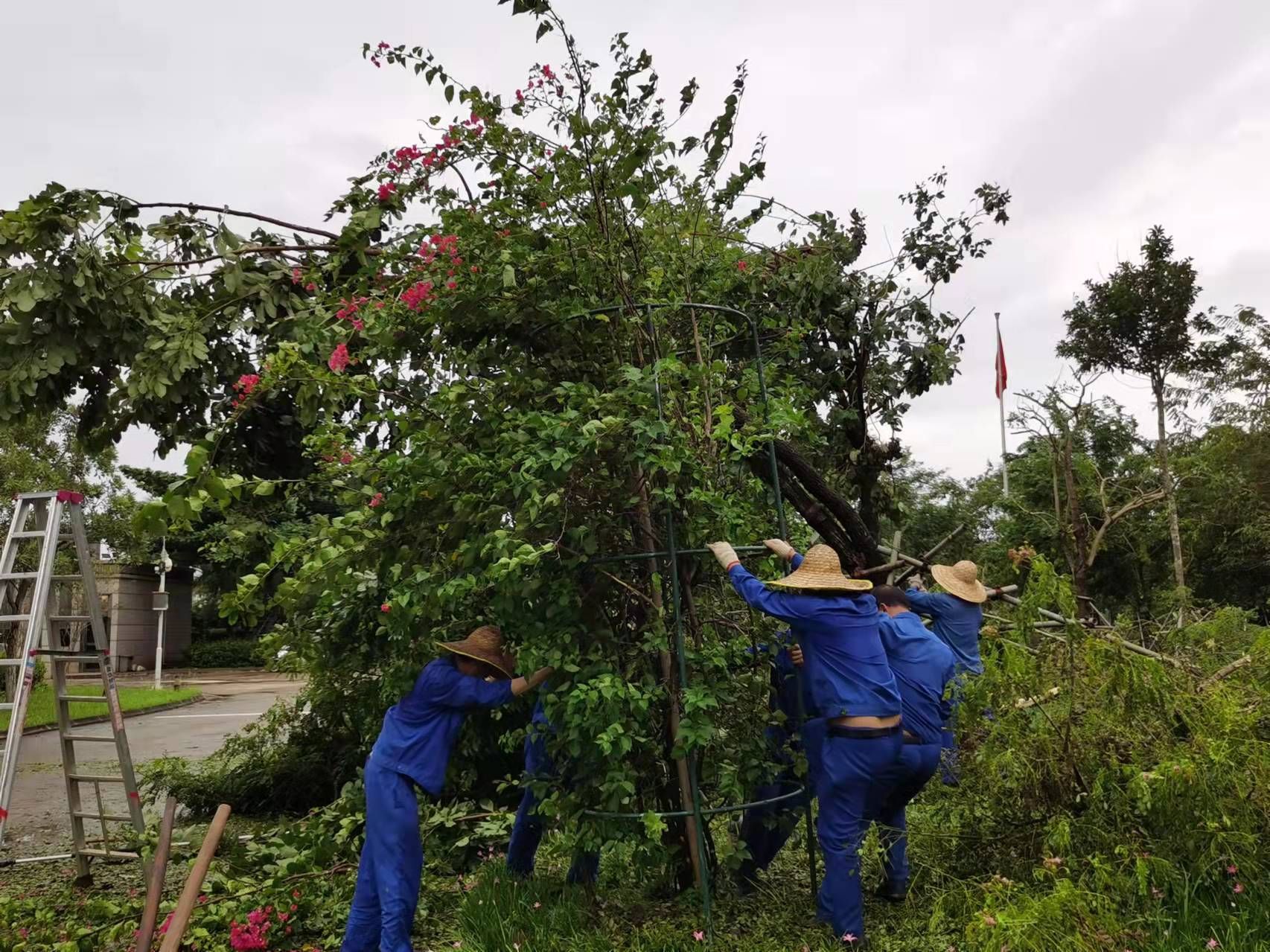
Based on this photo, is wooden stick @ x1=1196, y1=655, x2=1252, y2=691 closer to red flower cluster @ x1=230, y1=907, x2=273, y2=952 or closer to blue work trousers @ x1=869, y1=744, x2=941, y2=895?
blue work trousers @ x1=869, y1=744, x2=941, y2=895

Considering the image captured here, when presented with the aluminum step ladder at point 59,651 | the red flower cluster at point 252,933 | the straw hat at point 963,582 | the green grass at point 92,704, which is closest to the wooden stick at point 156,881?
the red flower cluster at point 252,933

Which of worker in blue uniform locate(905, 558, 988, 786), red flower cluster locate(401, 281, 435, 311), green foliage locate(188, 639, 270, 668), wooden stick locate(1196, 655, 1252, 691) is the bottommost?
green foliage locate(188, 639, 270, 668)

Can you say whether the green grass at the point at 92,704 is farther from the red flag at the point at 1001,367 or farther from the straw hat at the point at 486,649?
the red flag at the point at 1001,367

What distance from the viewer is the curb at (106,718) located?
1505 centimetres

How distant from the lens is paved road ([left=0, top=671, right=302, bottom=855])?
7.86 metres

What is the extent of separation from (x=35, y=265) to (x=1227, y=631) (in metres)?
8.66

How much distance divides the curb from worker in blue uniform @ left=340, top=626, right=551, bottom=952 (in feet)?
34.9

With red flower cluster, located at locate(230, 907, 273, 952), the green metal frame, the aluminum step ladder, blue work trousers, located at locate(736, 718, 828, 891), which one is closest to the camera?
the green metal frame

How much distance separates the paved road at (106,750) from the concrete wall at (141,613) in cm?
1045

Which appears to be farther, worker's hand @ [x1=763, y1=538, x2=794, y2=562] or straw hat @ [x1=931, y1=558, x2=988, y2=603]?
straw hat @ [x1=931, y1=558, x2=988, y2=603]

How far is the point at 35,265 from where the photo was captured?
22.7ft

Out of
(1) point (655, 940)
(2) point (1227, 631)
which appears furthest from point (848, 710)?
(2) point (1227, 631)

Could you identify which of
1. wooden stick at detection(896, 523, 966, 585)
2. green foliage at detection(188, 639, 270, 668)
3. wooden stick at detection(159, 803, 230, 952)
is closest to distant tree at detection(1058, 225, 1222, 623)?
wooden stick at detection(896, 523, 966, 585)

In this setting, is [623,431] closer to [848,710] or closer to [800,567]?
[800,567]
